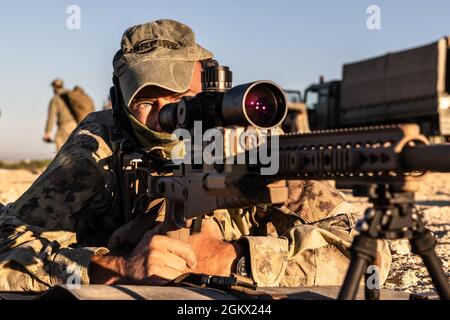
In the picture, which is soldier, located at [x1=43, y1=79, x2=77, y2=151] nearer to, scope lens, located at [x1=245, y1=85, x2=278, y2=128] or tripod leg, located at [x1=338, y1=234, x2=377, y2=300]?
scope lens, located at [x1=245, y1=85, x2=278, y2=128]

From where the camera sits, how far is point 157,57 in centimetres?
388

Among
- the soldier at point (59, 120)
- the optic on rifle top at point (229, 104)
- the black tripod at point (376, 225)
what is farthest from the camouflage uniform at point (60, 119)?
the black tripod at point (376, 225)

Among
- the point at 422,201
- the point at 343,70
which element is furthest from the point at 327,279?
the point at 343,70

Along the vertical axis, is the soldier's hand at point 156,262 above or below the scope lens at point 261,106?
below

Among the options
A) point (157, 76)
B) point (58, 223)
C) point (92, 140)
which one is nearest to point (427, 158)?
point (157, 76)

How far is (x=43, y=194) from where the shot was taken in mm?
3734

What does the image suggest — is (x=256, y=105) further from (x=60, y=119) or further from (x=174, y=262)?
(x=60, y=119)

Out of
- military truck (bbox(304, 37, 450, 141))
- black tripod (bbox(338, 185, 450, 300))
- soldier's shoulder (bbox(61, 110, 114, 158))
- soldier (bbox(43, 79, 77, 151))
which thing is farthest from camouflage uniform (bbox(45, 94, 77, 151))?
black tripod (bbox(338, 185, 450, 300))

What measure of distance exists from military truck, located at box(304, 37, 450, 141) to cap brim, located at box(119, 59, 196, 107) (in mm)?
16193

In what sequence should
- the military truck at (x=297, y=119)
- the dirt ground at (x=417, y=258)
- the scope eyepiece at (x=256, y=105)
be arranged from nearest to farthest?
the scope eyepiece at (x=256, y=105)
the dirt ground at (x=417, y=258)
the military truck at (x=297, y=119)

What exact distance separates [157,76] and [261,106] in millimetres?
1211

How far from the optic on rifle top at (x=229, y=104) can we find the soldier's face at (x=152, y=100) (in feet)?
2.80

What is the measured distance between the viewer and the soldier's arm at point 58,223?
3381mm

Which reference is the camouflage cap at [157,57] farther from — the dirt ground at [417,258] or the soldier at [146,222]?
the dirt ground at [417,258]
